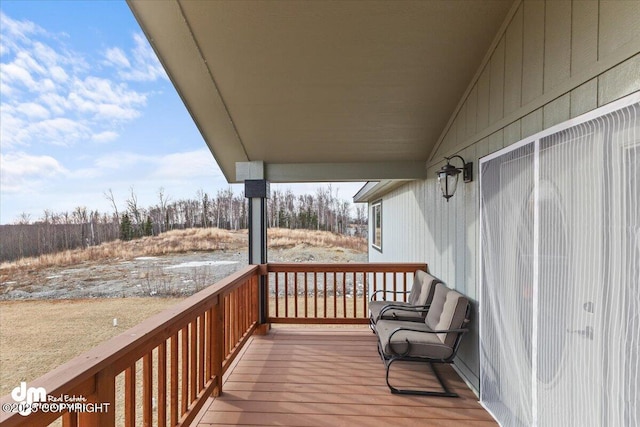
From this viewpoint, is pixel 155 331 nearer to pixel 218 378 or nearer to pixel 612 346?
pixel 218 378

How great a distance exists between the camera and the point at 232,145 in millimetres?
4293

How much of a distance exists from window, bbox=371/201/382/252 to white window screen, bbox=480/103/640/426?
601 cm

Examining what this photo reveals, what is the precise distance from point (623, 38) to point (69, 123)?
58.5 ft

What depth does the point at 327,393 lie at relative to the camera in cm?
290

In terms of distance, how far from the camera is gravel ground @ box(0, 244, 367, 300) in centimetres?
673

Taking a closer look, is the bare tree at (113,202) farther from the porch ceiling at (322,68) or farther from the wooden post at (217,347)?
the wooden post at (217,347)

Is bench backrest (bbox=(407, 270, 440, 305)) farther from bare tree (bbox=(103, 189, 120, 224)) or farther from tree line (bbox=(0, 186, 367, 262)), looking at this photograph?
bare tree (bbox=(103, 189, 120, 224))

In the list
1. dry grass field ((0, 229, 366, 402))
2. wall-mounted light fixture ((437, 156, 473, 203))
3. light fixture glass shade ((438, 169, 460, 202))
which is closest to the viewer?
wall-mounted light fixture ((437, 156, 473, 203))

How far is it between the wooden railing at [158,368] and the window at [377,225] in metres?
5.38

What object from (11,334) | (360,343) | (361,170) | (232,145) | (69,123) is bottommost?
(11,334)

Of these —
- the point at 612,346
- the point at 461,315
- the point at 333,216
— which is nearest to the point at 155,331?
the point at 612,346

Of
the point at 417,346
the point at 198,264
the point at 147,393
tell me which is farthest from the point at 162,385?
the point at 198,264

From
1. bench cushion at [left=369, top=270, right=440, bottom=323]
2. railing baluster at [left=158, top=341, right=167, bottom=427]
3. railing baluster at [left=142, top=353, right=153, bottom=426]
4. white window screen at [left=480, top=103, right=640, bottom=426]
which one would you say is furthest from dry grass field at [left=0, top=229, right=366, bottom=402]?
white window screen at [left=480, top=103, right=640, bottom=426]

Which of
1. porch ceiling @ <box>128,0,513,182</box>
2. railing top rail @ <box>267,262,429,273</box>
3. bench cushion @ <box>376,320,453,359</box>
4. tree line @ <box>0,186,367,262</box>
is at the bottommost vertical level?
bench cushion @ <box>376,320,453,359</box>
